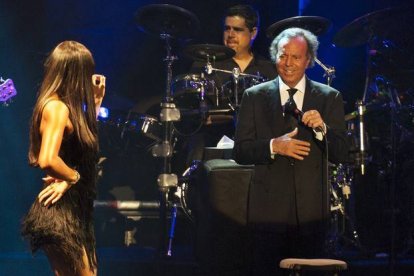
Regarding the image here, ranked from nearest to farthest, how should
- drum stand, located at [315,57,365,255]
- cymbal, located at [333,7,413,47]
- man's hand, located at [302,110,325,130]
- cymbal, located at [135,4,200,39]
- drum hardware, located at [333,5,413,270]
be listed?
man's hand, located at [302,110,325,130]
drum hardware, located at [333,5,413,270]
cymbal, located at [333,7,413,47]
drum stand, located at [315,57,365,255]
cymbal, located at [135,4,200,39]

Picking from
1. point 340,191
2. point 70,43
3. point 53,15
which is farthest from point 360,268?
point 53,15

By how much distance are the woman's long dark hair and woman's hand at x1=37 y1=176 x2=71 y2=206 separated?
0.21 metres

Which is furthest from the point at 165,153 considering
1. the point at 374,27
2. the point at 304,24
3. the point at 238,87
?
the point at 374,27

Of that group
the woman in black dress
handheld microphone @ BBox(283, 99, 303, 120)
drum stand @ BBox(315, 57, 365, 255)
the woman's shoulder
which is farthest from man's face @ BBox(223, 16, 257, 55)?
the woman's shoulder

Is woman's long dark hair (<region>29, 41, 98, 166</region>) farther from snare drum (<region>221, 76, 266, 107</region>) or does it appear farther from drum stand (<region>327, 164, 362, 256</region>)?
snare drum (<region>221, 76, 266, 107</region>)

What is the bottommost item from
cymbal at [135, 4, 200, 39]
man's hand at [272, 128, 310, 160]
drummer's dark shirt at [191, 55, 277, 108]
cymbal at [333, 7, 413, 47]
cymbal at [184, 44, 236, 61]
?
man's hand at [272, 128, 310, 160]

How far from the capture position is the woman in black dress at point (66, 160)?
3807 mm

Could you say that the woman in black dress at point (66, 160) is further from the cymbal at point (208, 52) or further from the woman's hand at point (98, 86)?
the cymbal at point (208, 52)

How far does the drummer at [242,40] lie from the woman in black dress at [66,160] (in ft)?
12.4

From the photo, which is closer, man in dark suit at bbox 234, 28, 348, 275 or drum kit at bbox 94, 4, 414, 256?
man in dark suit at bbox 234, 28, 348, 275

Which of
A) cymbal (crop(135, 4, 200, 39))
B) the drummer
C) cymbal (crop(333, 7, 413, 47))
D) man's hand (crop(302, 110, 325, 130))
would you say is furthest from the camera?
the drummer

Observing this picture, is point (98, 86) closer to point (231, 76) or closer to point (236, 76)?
point (236, 76)

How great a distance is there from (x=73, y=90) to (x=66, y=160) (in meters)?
0.40

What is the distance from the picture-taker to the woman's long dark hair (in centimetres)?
390
